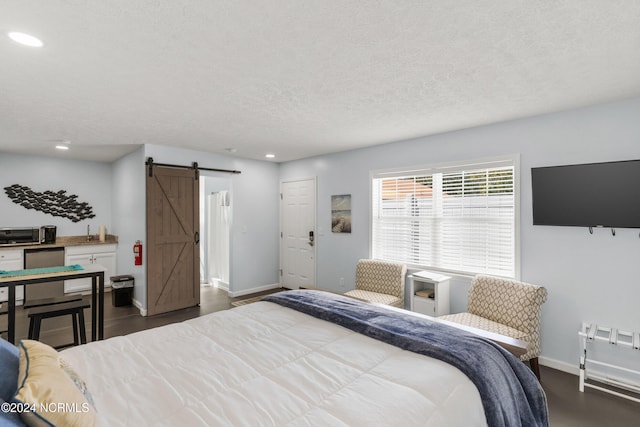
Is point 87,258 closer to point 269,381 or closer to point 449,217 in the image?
point 269,381

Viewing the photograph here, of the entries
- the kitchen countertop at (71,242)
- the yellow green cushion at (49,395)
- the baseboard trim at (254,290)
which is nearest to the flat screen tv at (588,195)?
the yellow green cushion at (49,395)

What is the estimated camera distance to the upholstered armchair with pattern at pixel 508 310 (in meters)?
2.83

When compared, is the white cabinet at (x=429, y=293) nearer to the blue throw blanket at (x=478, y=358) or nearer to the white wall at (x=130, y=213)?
the blue throw blanket at (x=478, y=358)

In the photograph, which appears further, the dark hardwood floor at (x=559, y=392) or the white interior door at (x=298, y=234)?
the white interior door at (x=298, y=234)

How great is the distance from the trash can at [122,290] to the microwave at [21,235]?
5.88ft

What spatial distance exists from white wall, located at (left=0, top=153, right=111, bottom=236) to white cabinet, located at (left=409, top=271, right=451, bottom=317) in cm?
612

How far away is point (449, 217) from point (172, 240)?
4018 mm

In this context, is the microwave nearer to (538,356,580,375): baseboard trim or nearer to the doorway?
the doorway

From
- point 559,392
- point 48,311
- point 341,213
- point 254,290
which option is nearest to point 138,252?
point 48,311

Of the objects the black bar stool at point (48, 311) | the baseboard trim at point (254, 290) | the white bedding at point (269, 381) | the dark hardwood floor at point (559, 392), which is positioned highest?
the white bedding at point (269, 381)

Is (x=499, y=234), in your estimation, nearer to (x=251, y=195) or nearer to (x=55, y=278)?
(x=251, y=195)

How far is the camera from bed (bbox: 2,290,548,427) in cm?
121

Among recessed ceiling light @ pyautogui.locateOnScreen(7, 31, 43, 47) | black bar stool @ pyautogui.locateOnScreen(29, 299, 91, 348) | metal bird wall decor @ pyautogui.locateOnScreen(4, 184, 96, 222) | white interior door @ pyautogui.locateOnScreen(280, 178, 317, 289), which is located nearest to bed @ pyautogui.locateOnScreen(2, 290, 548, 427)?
black bar stool @ pyautogui.locateOnScreen(29, 299, 91, 348)

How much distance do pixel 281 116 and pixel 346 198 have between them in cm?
211
